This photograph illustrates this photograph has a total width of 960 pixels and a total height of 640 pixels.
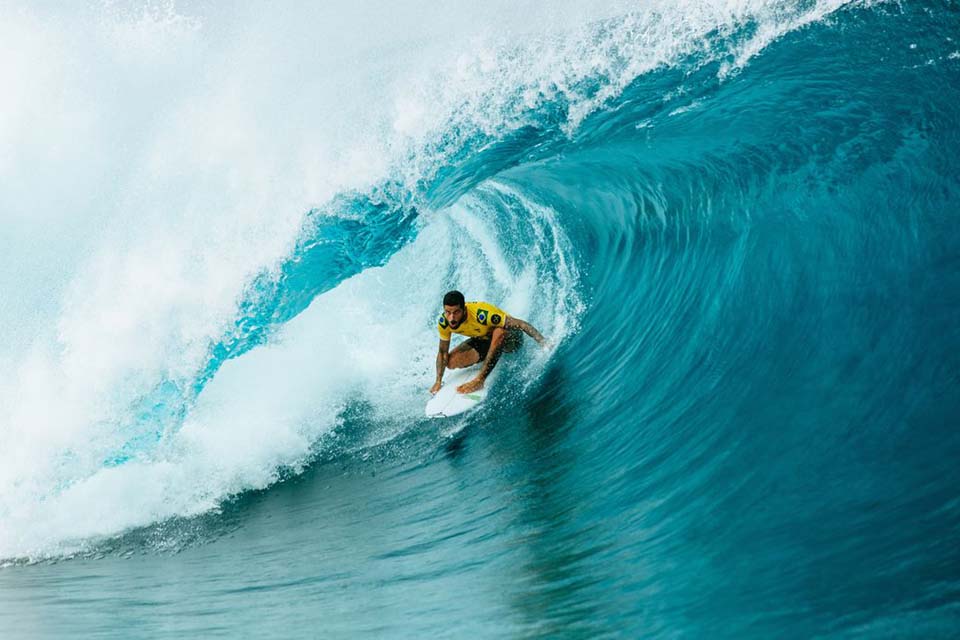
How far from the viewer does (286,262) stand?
28.1 feet

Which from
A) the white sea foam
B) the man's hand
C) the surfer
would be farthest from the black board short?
the white sea foam

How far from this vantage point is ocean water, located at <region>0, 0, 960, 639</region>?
4.02 meters

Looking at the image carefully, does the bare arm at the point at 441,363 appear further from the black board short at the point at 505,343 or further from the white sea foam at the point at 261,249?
the white sea foam at the point at 261,249

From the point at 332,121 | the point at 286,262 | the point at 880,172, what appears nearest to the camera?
the point at 880,172

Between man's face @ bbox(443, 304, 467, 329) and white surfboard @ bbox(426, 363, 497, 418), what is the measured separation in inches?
22.4

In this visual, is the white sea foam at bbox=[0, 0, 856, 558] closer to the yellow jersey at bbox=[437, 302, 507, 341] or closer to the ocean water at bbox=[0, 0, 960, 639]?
the ocean water at bbox=[0, 0, 960, 639]

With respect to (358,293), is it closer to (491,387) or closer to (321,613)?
(491,387)

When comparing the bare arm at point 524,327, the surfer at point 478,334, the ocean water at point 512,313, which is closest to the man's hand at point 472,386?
the surfer at point 478,334

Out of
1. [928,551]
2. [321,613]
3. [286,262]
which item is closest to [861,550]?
[928,551]

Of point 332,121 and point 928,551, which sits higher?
point 332,121

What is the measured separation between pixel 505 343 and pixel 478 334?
274mm

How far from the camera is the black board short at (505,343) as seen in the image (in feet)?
23.8

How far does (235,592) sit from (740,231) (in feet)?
14.9

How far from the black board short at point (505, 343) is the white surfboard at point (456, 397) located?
140 mm
